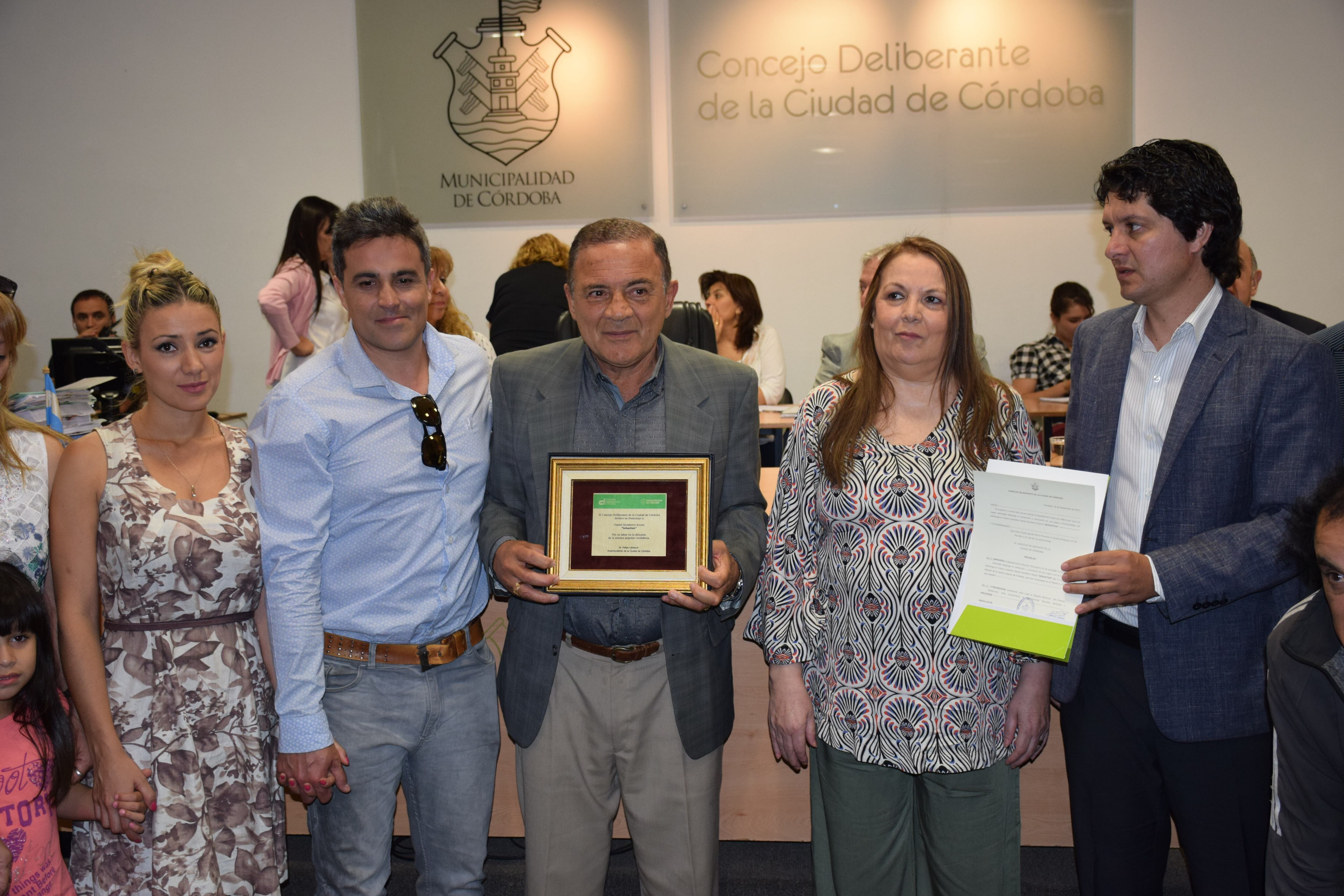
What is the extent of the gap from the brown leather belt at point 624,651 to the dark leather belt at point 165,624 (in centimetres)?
80

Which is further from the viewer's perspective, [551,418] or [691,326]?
[691,326]

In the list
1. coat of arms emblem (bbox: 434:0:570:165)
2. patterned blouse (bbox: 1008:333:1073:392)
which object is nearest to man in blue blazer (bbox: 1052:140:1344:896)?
patterned blouse (bbox: 1008:333:1073:392)

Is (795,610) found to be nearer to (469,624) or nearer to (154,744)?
(469,624)

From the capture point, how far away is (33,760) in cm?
195

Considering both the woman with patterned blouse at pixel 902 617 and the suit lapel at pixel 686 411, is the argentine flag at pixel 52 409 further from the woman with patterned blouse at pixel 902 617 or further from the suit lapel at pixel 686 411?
the woman with patterned blouse at pixel 902 617

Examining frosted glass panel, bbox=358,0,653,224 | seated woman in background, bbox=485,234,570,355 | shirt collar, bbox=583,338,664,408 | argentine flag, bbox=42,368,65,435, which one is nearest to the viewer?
shirt collar, bbox=583,338,664,408

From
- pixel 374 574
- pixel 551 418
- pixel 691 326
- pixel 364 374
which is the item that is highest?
pixel 691 326

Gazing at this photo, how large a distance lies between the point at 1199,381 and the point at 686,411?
1.08 meters

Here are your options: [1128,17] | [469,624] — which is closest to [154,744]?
[469,624]

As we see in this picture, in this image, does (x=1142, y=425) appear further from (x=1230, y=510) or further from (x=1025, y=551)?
(x=1025, y=551)

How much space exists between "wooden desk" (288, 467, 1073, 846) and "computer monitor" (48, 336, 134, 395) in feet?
6.80

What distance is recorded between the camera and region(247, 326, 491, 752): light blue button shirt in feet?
6.40

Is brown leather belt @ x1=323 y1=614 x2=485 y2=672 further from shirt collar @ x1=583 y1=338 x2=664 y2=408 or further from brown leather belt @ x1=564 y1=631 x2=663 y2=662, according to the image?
shirt collar @ x1=583 y1=338 x2=664 y2=408

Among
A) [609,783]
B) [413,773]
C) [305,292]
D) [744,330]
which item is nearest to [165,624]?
[413,773]
